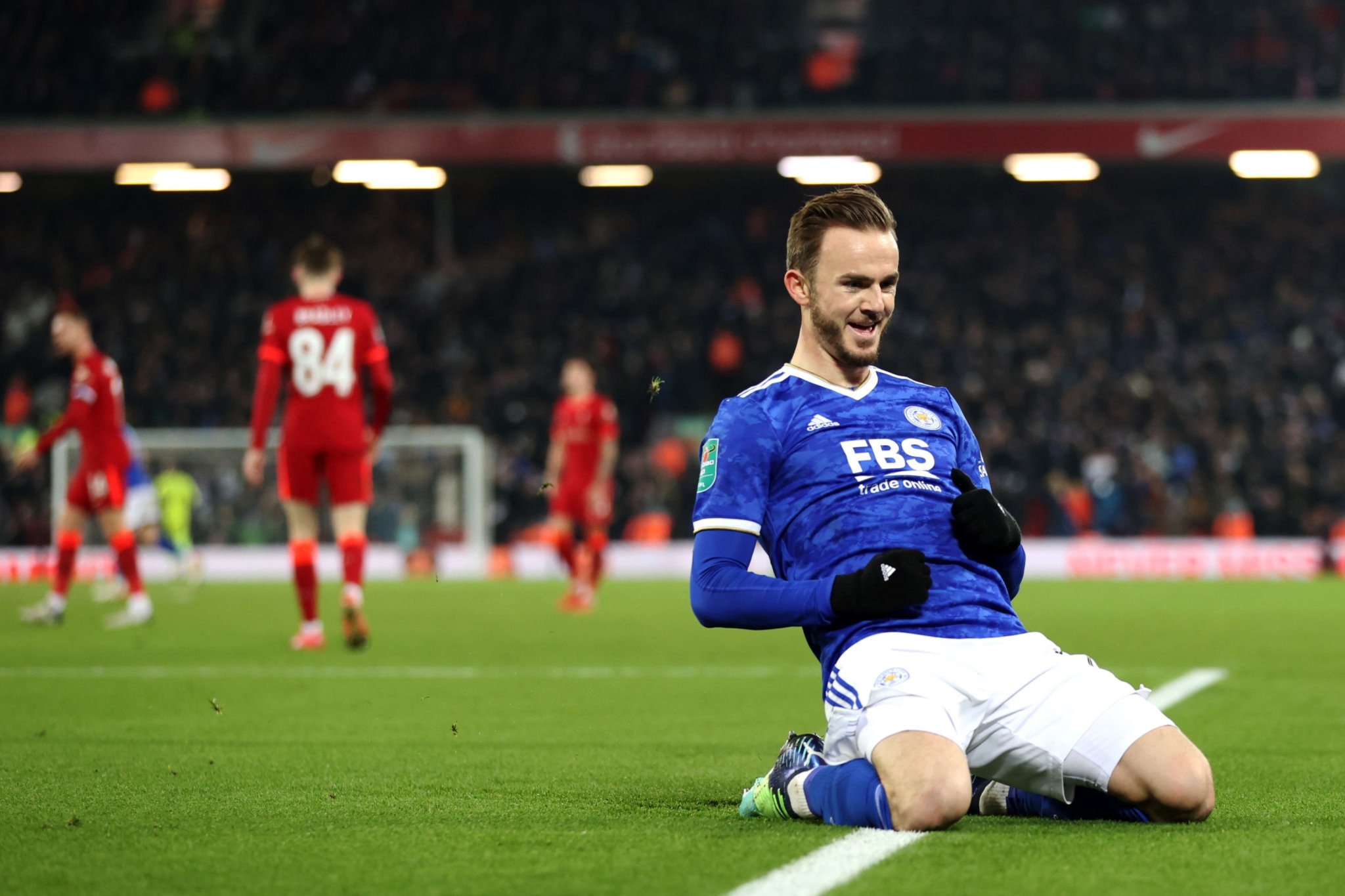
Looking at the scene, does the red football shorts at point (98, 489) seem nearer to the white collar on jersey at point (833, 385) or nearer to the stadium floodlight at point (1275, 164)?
the white collar on jersey at point (833, 385)

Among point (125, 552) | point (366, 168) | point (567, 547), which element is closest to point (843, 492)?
point (125, 552)

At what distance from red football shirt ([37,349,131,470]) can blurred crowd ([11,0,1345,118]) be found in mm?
14361

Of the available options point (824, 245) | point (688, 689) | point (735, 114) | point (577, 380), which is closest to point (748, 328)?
point (735, 114)

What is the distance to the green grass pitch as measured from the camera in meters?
3.43

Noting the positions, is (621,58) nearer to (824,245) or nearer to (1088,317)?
(1088,317)

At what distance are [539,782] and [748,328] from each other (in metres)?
20.6

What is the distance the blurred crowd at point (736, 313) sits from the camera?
22.4 metres

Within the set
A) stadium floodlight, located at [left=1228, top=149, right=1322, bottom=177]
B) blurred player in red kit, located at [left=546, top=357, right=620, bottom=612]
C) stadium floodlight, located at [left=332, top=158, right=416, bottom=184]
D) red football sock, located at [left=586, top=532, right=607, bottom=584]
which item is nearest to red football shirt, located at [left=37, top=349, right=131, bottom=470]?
blurred player in red kit, located at [left=546, top=357, right=620, bottom=612]

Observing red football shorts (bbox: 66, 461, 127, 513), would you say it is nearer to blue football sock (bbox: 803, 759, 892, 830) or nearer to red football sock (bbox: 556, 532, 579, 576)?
red football sock (bbox: 556, 532, 579, 576)

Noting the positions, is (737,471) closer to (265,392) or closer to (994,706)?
(994,706)

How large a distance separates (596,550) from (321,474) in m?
5.14

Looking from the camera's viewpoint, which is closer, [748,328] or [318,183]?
[748,328]

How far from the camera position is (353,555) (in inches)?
376

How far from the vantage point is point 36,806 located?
440cm
